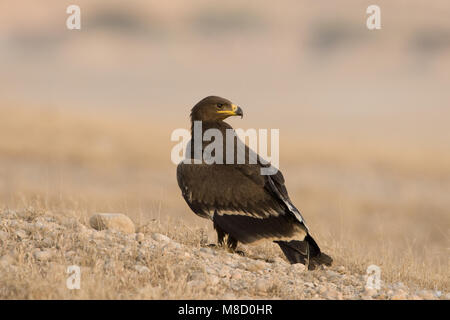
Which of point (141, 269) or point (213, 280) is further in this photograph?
point (141, 269)

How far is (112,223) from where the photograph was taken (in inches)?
341

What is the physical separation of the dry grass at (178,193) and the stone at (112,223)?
19.1 inches

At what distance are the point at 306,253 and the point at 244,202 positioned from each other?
978 millimetres

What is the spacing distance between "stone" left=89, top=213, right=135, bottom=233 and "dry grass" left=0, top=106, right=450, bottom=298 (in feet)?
1.59

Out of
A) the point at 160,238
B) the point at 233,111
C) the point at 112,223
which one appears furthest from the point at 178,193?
the point at 160,238

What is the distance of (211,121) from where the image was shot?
9.19 meters

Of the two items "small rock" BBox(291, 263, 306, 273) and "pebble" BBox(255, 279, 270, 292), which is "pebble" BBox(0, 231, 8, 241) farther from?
"small rock" BBox(291, 263, 306, 273)

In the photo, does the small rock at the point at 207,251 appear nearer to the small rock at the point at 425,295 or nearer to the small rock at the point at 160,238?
the small rock at the point at 160,238

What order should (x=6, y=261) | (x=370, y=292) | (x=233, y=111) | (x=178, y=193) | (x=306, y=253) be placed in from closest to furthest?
(x=6, y=261) → (x=370, y=292) → (x=306, y=253) → (x=233, y=111) → (x=178, y=193)

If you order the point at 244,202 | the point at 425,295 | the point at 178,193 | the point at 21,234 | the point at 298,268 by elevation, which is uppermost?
the point at 244,202

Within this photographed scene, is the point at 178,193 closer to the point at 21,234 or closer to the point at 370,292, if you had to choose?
the point at 21,234

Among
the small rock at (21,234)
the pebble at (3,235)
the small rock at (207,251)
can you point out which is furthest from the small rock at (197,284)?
the pebble at (3,235)

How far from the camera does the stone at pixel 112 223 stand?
28.4ft
